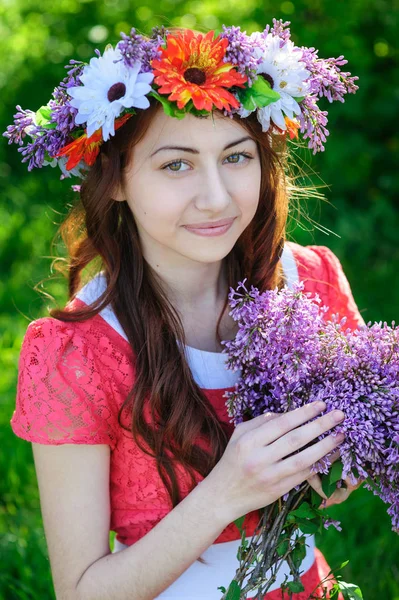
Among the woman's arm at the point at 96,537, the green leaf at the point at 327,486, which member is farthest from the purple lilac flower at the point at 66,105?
the green leaf at the point at 327,486

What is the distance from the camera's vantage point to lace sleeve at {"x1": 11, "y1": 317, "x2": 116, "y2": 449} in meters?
1.92

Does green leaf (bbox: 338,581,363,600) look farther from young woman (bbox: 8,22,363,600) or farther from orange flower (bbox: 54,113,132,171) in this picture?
orange flower (bbox: 54,113,132,171)

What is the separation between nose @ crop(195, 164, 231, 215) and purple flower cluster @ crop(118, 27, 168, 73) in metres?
0.26

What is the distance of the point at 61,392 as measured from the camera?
1.94 m

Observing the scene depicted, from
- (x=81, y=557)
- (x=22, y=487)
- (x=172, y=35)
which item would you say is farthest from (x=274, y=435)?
(x=22, y=487)

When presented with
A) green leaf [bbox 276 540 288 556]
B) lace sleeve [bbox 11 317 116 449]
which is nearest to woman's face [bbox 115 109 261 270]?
lace sleeve [bbox 11 317 116 449]

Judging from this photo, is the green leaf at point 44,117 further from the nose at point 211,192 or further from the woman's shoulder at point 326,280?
the woman's shoulder at point 326,280

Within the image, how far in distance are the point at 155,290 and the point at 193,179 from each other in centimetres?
37

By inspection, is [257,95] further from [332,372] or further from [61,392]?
[61,392]

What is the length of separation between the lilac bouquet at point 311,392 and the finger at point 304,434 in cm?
2

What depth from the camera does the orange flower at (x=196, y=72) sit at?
1769 millimetres

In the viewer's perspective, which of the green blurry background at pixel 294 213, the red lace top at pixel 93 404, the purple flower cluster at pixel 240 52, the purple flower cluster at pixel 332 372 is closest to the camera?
the purple flower cluster at pixel 332 372

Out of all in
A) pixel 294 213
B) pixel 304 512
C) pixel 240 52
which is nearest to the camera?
pixel 304 512

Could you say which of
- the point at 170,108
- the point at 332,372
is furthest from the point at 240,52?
the point at 332,372
